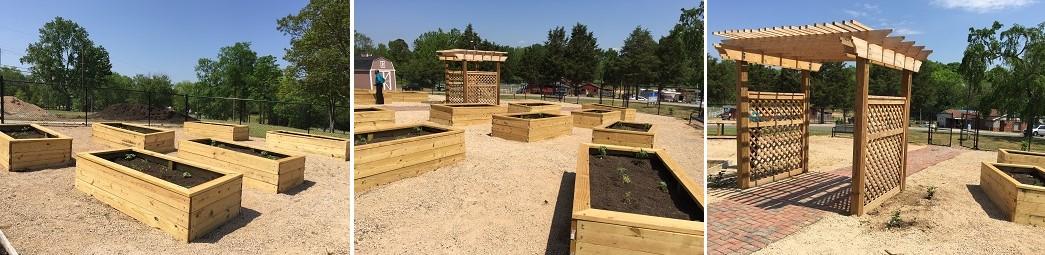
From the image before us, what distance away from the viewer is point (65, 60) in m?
5.94

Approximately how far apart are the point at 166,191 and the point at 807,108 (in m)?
8.15

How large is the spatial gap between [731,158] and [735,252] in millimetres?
5937

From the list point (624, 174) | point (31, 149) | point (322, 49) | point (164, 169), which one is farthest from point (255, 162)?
point (624, 174)

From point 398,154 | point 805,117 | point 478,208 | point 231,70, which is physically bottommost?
point 478,208

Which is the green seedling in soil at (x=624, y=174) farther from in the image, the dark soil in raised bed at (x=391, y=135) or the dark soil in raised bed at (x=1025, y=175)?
the dark soil in raised bed at (x=1025, y=175)

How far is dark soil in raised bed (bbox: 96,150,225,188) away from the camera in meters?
4.35

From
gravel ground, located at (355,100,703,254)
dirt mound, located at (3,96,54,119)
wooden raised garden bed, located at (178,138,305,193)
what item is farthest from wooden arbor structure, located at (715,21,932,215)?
dirt mound, located at (3,96,54,119)

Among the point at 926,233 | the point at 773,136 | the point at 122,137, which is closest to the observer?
the point at 926,233

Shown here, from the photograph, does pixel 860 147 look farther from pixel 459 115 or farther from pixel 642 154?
pixel 459 115

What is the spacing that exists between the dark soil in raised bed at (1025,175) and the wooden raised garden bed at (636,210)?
4.67 m

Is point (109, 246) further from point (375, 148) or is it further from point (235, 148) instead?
point (235, 148)

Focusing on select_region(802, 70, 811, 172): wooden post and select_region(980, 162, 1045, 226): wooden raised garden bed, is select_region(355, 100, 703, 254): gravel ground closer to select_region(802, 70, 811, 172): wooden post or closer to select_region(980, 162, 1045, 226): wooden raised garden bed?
select_region(802, 70, 811, 172): wooden post

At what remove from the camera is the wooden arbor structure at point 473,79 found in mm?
14891

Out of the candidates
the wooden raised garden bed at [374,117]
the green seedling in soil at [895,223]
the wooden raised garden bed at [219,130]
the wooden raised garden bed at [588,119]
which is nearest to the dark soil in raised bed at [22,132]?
the wooden raised garden bed at [219,130]
